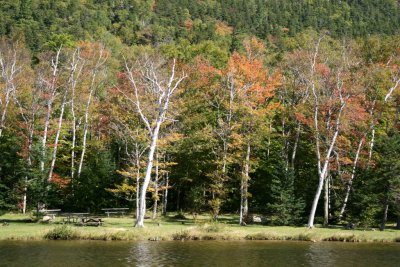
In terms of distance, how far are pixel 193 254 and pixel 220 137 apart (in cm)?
1861

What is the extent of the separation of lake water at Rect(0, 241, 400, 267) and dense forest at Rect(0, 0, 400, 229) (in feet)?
28.3

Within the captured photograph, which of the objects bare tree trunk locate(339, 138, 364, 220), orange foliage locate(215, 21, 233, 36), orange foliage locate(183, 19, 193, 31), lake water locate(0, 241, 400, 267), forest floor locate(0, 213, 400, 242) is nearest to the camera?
lake water locate(0, 241, 400, 267)

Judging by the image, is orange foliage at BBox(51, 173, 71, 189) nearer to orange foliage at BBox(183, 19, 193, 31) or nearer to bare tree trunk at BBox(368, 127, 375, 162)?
bare tree trunk at BBox(368, 127, 375, 162)

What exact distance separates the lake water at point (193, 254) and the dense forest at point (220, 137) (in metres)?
8.62

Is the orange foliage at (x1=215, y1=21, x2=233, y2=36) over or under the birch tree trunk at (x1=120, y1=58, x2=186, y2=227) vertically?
over

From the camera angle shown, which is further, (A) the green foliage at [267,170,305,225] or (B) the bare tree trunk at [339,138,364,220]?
(B) the bare tree trunk at [339,138,364,220]

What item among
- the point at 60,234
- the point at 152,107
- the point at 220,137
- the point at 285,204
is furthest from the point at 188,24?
the point at 60,234

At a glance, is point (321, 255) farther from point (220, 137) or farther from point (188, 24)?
point (188, 24)

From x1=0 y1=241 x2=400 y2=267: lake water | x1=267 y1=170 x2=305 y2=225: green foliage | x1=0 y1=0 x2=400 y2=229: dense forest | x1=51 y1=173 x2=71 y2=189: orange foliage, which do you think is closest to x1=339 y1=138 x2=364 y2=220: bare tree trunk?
x1=0 y1=0 x2=400 y2=229: dense forest

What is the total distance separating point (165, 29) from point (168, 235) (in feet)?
282

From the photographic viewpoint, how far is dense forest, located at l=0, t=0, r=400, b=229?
120 feet

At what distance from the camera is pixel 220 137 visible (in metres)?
39.1

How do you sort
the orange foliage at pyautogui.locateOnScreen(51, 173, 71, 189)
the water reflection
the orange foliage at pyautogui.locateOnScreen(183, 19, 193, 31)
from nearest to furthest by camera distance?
1. the water reflection
2. the orange foliage at pyautogui.locateOnScreen(51, 173, 71, 189)
3. the orange foliage at pyautogui.locateOnScreen(183, 19, 193, 31)

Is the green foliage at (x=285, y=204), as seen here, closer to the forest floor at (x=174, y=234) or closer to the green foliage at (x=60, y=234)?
the forest floor at (x=174, y=234)
